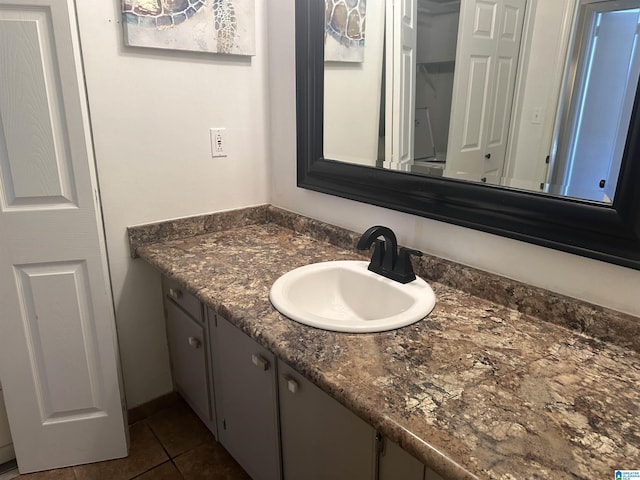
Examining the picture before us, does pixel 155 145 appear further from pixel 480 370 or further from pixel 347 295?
pixel 480 370

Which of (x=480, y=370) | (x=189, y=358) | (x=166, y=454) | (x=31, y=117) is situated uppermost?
(x=31, y=117)

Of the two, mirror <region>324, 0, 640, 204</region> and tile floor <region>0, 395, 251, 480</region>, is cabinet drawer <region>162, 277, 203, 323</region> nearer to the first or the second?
tile floor <region>0, 395, 251, 480</region>

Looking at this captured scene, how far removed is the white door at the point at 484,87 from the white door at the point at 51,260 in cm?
111

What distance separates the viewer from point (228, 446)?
1.63 meters

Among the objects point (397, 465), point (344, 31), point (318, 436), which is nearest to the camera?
point (397, 465)

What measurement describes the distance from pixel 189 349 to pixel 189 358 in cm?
5

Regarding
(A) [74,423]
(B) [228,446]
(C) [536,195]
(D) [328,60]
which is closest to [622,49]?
(C) [536,195]

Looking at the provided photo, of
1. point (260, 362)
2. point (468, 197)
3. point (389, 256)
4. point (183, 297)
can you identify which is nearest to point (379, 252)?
point (389, 256)

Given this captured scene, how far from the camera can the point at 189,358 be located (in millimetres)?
1756

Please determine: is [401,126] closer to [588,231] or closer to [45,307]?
[588,231]

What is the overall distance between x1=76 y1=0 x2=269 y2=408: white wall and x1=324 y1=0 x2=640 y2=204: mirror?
406 millimetres

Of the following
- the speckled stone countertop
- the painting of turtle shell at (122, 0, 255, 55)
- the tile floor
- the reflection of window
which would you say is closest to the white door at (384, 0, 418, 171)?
the speckled stone countertop

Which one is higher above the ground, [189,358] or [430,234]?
[430,234]

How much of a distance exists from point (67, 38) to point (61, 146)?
0.31 metres
